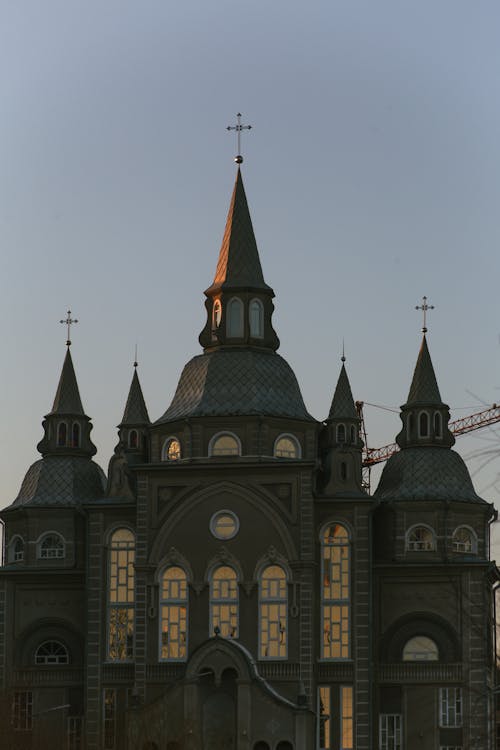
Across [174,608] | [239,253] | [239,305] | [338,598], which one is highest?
[239,253]

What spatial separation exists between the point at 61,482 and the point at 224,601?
13121 mm

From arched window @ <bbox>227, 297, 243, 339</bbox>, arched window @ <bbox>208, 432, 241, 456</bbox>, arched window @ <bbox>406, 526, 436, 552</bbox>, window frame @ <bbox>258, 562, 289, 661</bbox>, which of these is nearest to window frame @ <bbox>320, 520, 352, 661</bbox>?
window frame @ <bbox>258, 562, 289, 661</bbox>

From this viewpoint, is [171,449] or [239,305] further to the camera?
[239,305]

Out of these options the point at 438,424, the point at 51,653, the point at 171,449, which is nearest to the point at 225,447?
the point at 171,449

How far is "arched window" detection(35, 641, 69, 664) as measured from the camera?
72.9 m

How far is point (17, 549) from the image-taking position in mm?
75438

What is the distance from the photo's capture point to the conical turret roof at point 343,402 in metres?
73.5

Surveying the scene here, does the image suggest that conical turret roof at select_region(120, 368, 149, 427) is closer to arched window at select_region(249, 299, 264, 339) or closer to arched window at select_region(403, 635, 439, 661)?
arched window at select_region(249, 299, 264, 339)

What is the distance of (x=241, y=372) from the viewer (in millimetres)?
72125

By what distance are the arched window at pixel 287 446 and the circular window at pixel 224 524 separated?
423cm

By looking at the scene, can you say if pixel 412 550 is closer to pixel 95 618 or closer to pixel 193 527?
pixel 193 527

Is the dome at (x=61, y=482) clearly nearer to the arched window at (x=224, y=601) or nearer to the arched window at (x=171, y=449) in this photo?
the arched window at (x=171, y=449)

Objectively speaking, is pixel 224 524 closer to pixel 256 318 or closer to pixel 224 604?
pixel 224 604

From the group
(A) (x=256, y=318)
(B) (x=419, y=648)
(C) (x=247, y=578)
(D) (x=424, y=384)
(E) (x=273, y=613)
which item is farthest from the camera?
(D) (x=424, y=384)
